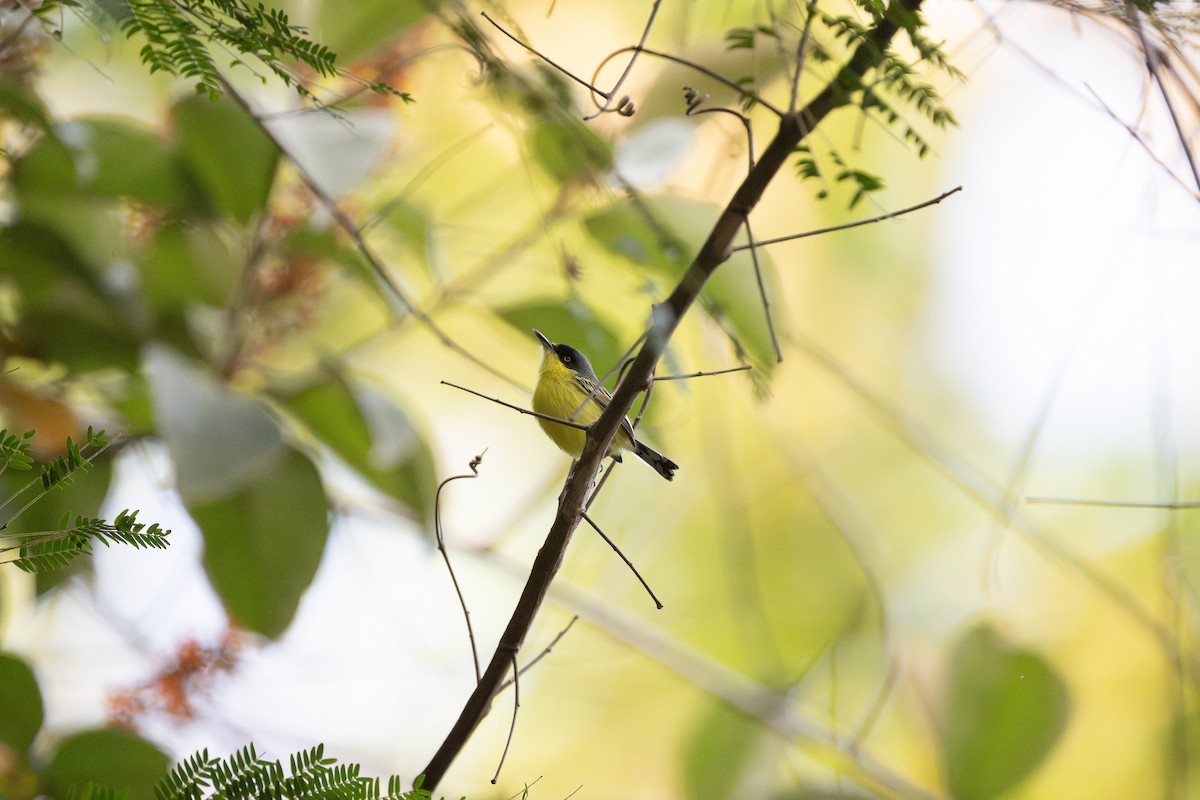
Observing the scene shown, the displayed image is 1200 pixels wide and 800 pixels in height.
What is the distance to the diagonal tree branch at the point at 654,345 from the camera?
423 millimetres

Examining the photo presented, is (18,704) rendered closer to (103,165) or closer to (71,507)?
(71,507)

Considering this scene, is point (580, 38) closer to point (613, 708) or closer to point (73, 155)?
point (73, 155)

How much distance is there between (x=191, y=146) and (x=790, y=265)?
73 cm

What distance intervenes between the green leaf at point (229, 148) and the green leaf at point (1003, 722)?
33.1 inches

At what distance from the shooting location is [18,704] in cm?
69

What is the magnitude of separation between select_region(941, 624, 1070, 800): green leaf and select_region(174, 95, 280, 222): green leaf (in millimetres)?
840

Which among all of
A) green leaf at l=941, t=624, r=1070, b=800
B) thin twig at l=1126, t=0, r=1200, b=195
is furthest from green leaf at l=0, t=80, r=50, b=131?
green leaf at l=941, t=624, r=1070, b=800

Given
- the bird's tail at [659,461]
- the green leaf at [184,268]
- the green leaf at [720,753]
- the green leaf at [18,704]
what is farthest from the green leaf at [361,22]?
the green leaf at [720,753]

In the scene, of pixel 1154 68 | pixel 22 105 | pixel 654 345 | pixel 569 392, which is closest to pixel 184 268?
pixel 22 105

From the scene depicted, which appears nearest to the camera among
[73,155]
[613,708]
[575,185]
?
[73,155]

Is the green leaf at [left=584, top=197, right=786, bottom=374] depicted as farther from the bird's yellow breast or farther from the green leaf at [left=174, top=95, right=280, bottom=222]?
the green leaf at [left=174, top=95, right=280, bottom=222]

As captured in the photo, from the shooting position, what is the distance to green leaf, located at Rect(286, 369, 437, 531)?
0.83 meters

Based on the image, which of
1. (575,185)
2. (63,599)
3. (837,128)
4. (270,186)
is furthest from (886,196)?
(63,599)

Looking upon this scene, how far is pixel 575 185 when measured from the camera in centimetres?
101
